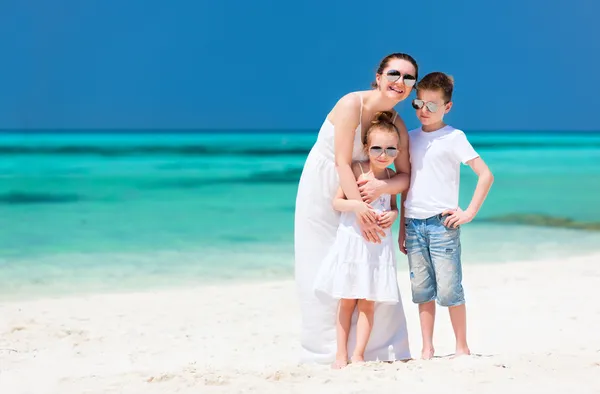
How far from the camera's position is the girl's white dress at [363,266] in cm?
390

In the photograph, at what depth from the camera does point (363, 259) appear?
390cm

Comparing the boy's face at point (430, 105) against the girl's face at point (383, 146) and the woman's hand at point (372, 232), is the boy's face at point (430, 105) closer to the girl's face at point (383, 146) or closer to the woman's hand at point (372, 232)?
the girl's face at point (383, 146)

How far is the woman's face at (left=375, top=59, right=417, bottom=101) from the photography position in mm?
3822

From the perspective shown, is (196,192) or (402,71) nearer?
(402,71)

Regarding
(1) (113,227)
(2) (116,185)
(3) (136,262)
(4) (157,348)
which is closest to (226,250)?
(3) (136,262)

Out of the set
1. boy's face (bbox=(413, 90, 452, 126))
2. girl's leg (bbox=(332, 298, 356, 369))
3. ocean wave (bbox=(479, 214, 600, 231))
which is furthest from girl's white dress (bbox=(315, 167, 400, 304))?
ocean wave (bbox=(479, 214, 600, 231))

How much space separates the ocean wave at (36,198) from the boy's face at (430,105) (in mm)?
12478

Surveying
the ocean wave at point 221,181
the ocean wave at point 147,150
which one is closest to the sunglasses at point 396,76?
the ocean wave at point 221,181

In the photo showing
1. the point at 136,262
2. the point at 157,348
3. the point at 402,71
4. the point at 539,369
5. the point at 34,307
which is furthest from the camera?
the point at 136,262

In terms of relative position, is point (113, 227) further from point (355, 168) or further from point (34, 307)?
point (355, 168)

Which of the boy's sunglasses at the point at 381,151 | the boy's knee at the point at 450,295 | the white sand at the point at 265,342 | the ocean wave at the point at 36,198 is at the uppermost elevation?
the boy's sunglasses at the point at 381,151

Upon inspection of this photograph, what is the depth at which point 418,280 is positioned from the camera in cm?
397

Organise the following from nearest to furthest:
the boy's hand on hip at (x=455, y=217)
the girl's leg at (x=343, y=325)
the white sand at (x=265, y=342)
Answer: the white sand at (x=265, y=342)
the boy's hand on hip at (x=455, y=217)
the girl's leg at (x=343, y=325)

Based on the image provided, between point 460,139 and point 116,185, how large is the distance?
647 inches
